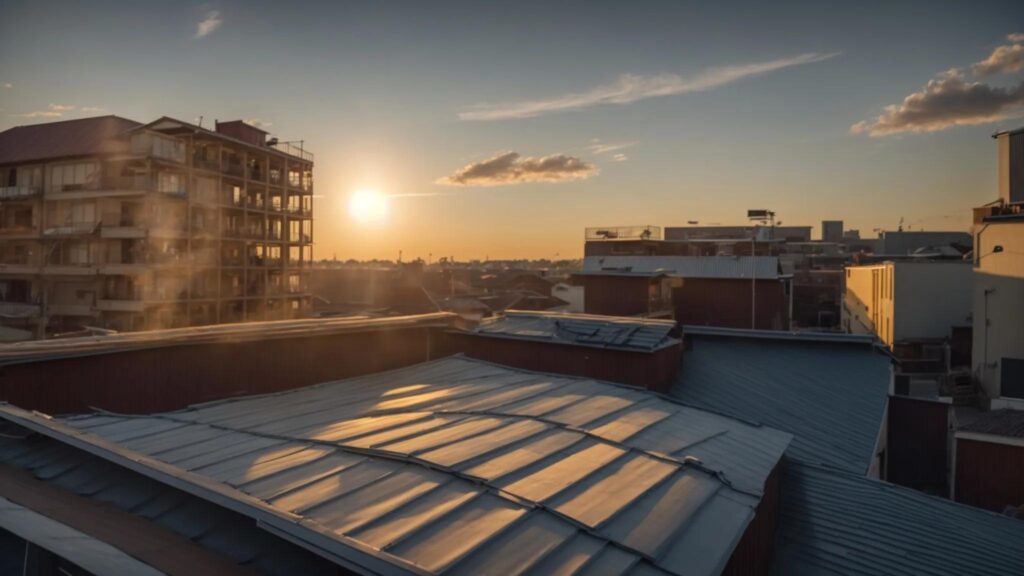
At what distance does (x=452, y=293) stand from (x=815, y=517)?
53.5 m

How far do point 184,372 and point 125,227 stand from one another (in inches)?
1244

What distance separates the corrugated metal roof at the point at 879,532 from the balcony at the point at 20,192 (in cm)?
4952

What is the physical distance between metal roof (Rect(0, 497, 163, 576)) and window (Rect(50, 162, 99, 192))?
42.6 m

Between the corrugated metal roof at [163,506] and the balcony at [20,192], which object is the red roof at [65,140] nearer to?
the balcony at [20,192]

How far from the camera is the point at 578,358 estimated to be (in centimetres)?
1764

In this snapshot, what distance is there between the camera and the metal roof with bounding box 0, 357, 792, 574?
208 inches

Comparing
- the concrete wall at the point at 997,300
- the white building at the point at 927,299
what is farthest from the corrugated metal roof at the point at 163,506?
the white building at the point at 927,299

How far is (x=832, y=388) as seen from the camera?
18734 millimetres

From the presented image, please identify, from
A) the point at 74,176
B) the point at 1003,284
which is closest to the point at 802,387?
the point at 1003,284

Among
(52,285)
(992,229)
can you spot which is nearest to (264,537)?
(992,229)

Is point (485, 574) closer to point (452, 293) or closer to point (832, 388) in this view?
→ point (832, 388)

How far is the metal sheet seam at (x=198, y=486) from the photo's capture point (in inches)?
180

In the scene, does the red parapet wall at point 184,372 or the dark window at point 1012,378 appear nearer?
the red parapet wall at point 184,372

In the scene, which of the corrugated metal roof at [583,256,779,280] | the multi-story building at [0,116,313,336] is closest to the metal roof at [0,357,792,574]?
the corrugated metal roof at [583,256,779,280]
